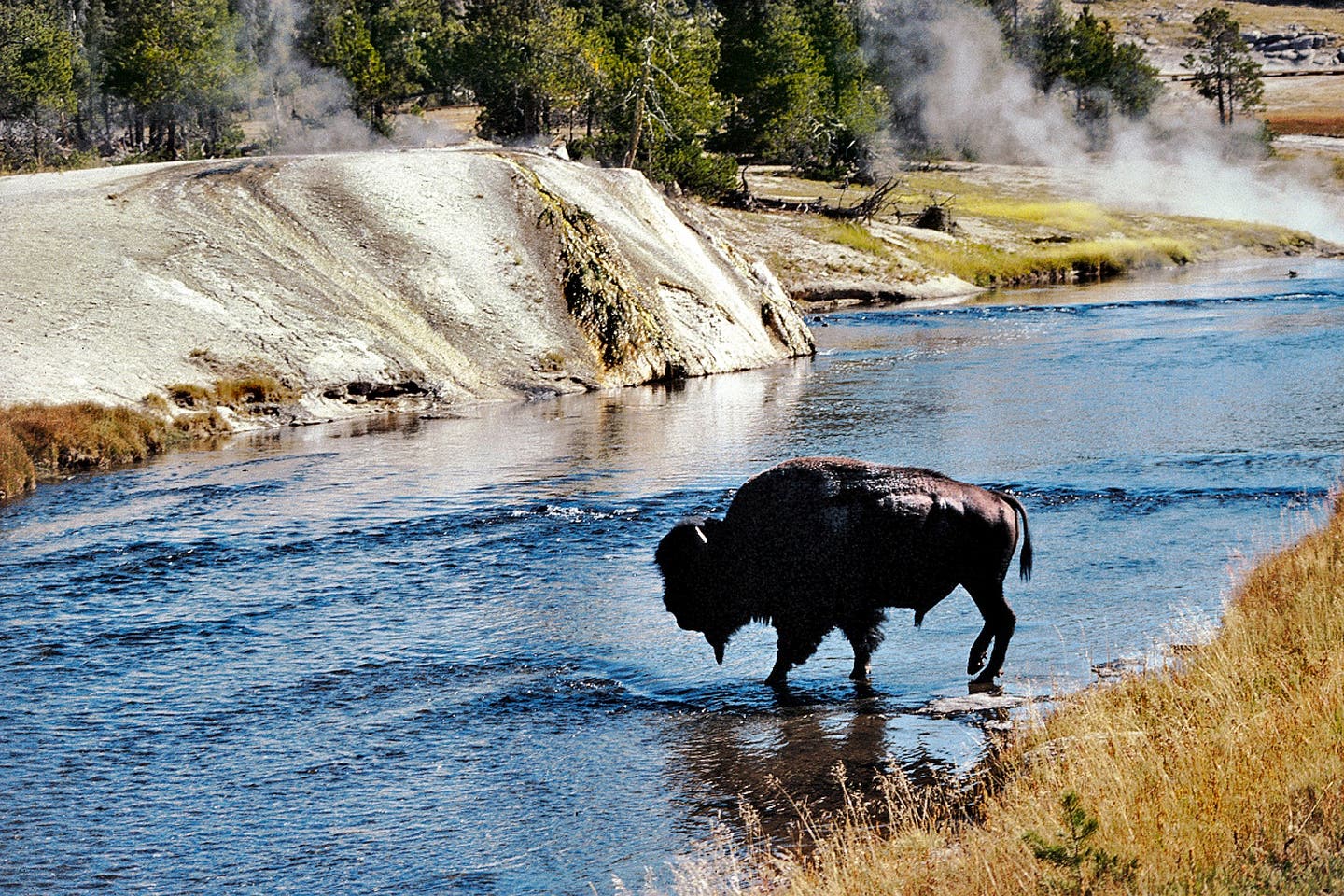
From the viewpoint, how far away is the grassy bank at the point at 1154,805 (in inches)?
225

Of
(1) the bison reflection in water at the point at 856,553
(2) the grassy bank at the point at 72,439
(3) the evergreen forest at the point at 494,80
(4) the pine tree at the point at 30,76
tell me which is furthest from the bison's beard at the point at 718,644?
(4) the pine tree at the point at 30,76

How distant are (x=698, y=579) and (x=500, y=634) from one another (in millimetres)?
2537

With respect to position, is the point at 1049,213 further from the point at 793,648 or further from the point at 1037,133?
the point at 793,648

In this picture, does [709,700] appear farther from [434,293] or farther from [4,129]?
[4,129]

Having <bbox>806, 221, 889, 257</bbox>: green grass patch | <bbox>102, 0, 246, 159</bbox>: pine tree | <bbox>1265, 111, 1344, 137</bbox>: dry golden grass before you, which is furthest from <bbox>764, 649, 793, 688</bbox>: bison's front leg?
<bbox>1265, 111, 1344, 137</bbox>: dry golden grass

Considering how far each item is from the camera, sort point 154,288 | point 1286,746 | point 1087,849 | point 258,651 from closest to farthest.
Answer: point 1087,849, point 1286,746, point 258,651, point 154,288

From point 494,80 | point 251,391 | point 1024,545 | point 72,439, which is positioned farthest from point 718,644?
point 494,80

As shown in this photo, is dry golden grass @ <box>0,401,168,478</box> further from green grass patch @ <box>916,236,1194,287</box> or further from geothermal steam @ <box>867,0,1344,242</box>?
geothermal steam @ <box>867,0,1344,242</box>

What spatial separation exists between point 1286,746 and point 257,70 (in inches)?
4087

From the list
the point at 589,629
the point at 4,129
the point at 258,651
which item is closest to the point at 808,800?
the point at 589,629

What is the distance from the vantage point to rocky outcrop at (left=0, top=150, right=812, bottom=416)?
29.2 metres

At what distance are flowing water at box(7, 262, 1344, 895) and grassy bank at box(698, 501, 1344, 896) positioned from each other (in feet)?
3.61

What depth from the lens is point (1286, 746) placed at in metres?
6.80

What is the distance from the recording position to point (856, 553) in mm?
10859
